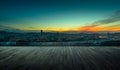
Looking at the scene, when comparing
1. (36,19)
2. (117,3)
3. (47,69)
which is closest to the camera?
(47,69)

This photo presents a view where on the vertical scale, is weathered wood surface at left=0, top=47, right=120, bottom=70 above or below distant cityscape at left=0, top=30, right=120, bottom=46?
below

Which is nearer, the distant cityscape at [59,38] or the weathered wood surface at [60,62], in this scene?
the weathered wood surface at [60,62]

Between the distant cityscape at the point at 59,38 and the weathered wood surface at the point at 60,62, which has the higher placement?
the distant cityscape at the point at 59,38

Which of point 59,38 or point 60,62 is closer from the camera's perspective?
point 60,62

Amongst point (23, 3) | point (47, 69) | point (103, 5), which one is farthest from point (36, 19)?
point (47, 69)

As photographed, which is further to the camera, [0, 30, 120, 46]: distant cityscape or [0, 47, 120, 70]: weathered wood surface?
[0, 30, 120, 46]: distant cityscape

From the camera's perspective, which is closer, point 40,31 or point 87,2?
point 87,2

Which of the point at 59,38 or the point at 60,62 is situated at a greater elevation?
the point at 59,38

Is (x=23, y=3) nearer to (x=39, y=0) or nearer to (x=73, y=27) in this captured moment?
(x=39, y=0)
